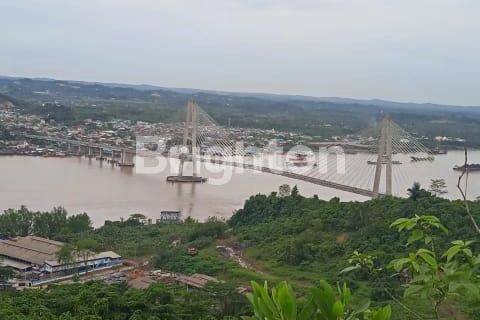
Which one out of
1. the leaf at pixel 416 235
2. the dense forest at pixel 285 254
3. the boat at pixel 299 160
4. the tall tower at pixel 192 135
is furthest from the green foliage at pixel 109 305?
the boat at pixel 299 160

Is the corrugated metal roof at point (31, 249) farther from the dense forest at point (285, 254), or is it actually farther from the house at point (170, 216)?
the house at point (170, 216)

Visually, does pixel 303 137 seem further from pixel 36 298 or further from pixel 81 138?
pixel 36 298

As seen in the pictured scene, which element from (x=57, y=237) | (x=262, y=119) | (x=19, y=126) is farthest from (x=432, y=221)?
(x=262, y=119)

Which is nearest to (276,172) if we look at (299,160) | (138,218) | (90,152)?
(138,218)

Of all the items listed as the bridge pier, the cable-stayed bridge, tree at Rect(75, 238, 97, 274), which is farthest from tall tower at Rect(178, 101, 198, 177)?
tree at Rect(75, 238, 97, 274)

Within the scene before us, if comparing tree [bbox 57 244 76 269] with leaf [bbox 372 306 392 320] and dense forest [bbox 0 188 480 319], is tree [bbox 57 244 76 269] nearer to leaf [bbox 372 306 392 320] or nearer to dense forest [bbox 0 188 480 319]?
dense forest [bbox 0 188 480 319]

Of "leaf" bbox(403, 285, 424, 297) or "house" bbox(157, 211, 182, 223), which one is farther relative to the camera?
"house" bbox(157, 211, 182, 223)

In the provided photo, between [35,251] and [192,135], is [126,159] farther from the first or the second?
[35,251]
